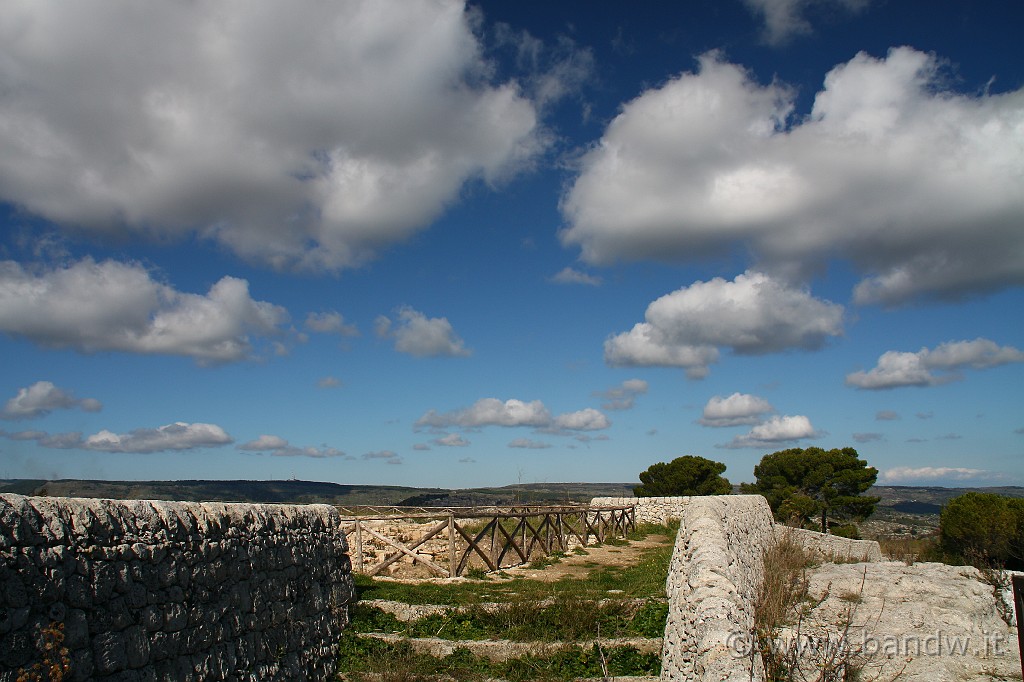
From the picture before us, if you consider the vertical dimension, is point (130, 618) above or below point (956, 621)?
above

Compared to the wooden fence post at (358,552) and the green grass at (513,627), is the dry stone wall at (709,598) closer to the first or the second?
the green grass at (513,627)

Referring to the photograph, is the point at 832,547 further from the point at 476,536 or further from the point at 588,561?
the point at 476,536

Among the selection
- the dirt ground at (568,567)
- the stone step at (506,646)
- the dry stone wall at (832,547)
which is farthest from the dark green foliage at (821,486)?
the stone step at (506,646)

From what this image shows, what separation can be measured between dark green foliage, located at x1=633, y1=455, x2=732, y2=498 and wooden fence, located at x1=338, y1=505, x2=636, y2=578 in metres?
14.4

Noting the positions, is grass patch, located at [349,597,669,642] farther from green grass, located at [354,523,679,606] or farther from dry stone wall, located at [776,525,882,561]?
dry stone wall, located at [776,525,882,561]

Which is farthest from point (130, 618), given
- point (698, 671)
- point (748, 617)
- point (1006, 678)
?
point (1006, 678)

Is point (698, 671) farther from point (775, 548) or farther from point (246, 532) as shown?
point (775, 548)

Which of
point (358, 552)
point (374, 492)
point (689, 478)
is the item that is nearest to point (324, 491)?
point (374, 492)

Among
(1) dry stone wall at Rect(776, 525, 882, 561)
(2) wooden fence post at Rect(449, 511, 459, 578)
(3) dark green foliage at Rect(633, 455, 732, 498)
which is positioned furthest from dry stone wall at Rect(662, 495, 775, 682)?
(3) dark green foliage at Rect(633, 455, 732, 498)

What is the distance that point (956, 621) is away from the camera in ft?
30.9

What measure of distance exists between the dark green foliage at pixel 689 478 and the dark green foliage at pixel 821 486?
11.6 ft

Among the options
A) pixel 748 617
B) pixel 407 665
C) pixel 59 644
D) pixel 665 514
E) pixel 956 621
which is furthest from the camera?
pixel 665 514

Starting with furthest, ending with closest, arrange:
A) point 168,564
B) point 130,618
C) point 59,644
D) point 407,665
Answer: point 407,665 < point 168,564 < point 130,618 < point 59,644

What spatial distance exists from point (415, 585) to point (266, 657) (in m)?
7.07
